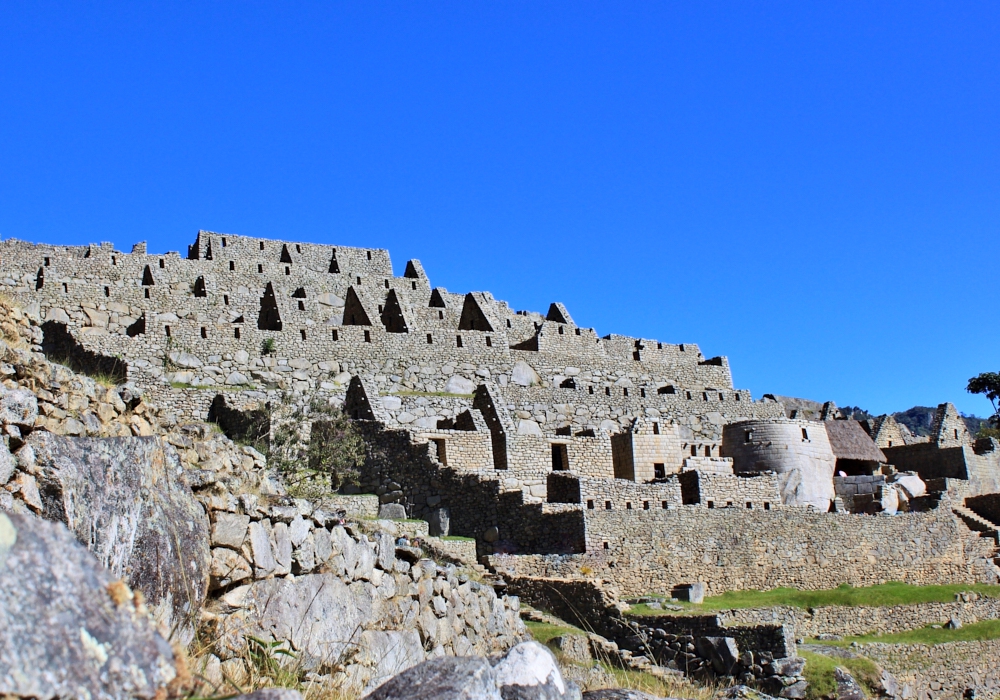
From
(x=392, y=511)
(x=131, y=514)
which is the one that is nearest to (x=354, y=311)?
(x=392, y=511)

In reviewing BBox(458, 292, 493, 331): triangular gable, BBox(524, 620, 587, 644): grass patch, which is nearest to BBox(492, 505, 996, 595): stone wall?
BBox(524, 620, 587, 644): grass patch

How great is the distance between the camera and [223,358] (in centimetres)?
2916

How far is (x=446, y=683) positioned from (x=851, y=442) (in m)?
37.4

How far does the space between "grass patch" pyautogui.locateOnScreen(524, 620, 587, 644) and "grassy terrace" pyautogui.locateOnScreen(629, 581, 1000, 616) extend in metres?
2.45

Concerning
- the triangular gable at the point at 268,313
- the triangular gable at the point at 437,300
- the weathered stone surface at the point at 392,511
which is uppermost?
the triangular gable at the point at 437,300

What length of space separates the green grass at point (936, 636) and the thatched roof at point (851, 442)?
12.4m

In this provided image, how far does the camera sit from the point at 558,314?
46.5 metres

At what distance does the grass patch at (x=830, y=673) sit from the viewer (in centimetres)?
1994

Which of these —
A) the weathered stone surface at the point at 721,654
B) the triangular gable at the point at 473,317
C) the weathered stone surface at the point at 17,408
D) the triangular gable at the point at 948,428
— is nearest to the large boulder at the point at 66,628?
the weathered stone surface at the point at 17,408

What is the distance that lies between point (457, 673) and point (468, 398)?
82.1 ft

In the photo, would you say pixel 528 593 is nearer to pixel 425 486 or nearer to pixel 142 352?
pixel 425 486

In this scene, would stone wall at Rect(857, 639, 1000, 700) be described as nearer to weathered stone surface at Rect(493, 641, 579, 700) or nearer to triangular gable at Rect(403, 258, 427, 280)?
weathered stone surface at Rect(493, 641, 579, 700)

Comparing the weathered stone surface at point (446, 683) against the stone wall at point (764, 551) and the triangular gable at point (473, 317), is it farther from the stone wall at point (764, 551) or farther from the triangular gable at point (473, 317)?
the triangular gable at point (473, 317)

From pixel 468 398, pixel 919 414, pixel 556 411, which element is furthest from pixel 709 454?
pixel 919 414
